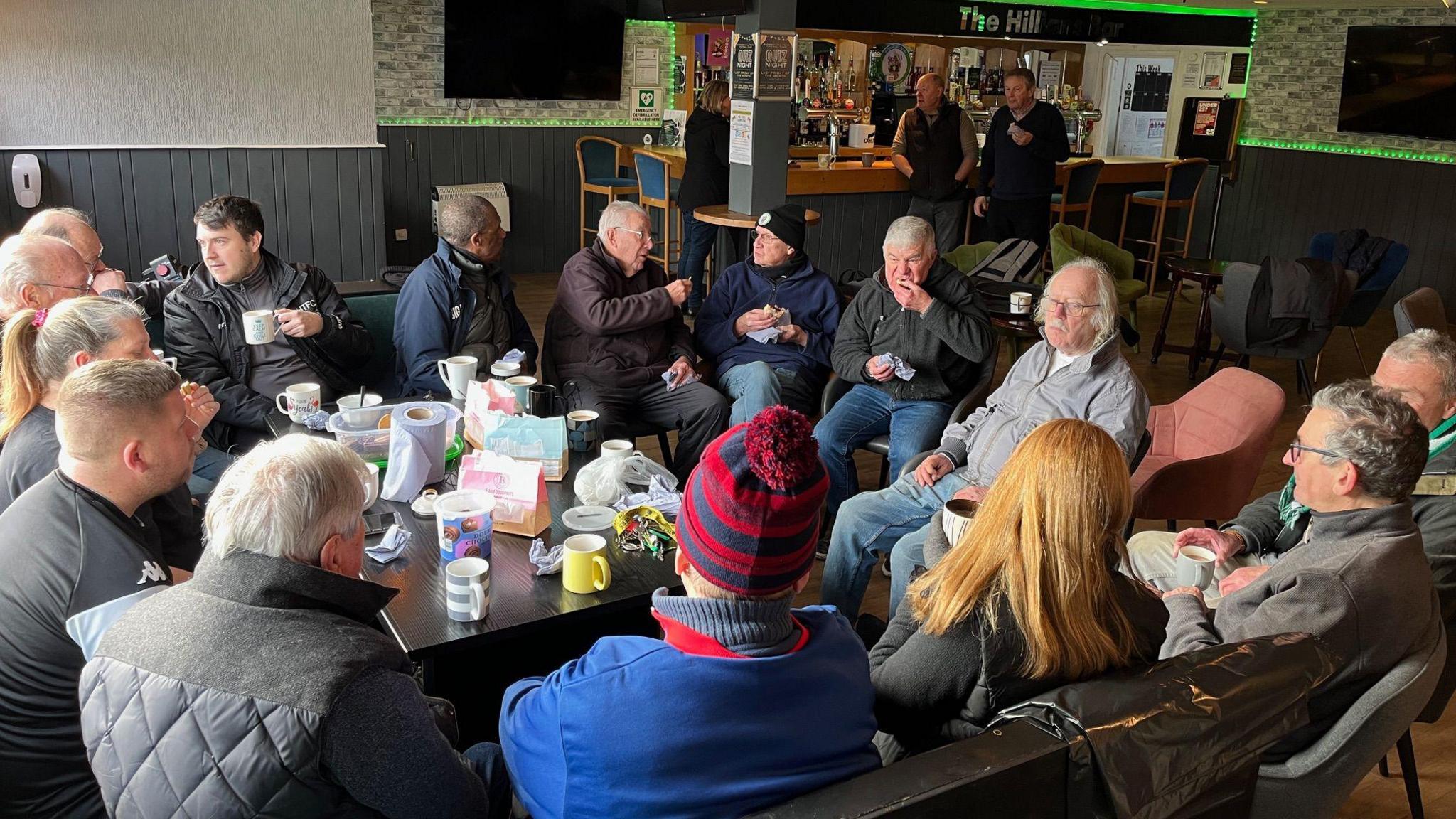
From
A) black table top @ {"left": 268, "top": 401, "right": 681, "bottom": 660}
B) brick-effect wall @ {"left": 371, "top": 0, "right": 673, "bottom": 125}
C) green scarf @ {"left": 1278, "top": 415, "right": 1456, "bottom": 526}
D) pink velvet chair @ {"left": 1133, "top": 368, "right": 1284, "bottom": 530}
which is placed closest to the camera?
black table top @ {"left": 268, "top": 401, "right": 681, "bottom": 660}

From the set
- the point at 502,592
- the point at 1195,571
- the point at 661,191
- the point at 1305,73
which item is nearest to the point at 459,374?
the point at 502,592

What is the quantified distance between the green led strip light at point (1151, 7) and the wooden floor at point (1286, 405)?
319cm

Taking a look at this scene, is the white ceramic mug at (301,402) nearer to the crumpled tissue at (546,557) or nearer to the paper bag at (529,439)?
the paper bag at (529,439)

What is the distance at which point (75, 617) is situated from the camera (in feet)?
5.84

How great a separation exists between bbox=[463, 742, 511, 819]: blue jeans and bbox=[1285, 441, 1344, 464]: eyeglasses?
1.71 meters

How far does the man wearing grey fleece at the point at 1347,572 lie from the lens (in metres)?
2.06

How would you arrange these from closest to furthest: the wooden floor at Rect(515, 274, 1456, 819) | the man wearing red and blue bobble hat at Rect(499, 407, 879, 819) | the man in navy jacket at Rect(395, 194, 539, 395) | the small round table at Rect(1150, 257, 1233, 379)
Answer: the man wearing red and blue bobble hat at Rect(499, 407, 879, 819)
the wooden floor at Rect(515, 274, 1456, 819)
the man in navy jacket at Rect(395, 194, 539, 395)
the small round table at Rect(1150, 257, 1233, 379)

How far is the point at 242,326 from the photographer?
378 cm

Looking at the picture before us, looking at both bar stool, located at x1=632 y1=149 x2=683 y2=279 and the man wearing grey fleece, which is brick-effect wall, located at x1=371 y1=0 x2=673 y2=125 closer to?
bar stool, located at x1=632 y1=149 x2=683 y2=279

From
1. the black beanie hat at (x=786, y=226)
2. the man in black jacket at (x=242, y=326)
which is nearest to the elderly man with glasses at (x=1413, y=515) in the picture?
the black beanie hat at (x=786, y=226)

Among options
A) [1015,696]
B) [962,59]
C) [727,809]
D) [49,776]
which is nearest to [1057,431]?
[1015,696]

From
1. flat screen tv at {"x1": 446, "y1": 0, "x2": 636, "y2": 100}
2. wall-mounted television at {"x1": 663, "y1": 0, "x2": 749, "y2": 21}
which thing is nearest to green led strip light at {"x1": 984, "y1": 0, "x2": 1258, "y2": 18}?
flat screen tv at {"x1": 446, "y1": 0, "x2": 636, "y2": 100}

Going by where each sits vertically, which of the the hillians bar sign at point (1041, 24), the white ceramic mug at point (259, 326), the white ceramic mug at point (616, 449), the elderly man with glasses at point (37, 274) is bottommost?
the white ceramic mug at point (616, 449)

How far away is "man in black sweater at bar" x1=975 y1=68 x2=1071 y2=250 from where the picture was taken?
25.7ft
